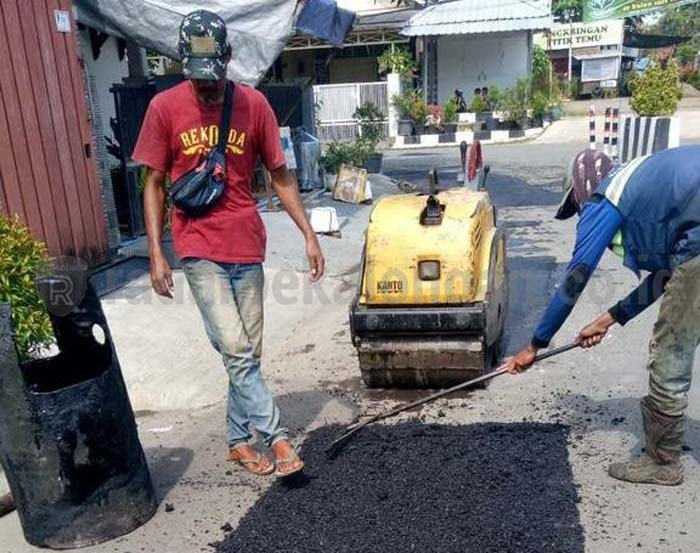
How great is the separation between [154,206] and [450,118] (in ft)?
65.2

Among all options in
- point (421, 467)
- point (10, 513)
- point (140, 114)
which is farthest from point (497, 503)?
point (140, 114)

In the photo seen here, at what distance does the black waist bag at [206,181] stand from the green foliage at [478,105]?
805 inches

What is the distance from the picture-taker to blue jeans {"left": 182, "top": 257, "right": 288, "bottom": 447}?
3529 millimetres

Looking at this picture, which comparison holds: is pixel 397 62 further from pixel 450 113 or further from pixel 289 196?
pixel 289 196

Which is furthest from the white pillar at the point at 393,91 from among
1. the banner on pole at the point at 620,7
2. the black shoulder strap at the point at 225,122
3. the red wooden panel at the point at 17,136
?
the black shoulder strap at the point at 225,122

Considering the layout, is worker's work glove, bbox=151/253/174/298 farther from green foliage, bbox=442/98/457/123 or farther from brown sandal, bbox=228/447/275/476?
green foliage, bbox=442/98/457/123

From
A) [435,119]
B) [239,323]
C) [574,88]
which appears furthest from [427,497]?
[574,88]

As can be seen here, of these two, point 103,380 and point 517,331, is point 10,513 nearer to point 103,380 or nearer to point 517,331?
point 103,380

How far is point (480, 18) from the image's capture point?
2358 centimetres

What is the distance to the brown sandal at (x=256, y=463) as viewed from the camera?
3.75 m

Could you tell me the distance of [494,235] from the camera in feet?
16.1

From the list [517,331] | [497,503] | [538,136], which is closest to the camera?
[497,503]

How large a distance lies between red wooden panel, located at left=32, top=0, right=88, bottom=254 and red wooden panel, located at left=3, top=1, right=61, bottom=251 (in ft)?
0.60

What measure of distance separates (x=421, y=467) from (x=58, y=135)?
14.5 feet
